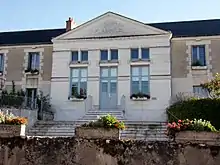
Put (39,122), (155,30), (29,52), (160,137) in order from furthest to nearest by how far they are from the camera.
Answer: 1. (29,52)
2. (155,30)
3. (39,122)
4. (160,137)

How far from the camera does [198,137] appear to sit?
631 centimetres

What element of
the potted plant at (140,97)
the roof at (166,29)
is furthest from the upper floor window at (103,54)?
the roof at (166,29)

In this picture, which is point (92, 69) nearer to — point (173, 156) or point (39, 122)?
point (39, 122)

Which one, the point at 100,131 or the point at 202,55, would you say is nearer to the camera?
the point at 100,131

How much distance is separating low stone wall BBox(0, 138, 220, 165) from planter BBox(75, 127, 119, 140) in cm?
14

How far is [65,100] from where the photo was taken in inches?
754

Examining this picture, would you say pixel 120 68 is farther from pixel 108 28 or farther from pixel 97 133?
pixel 97 133

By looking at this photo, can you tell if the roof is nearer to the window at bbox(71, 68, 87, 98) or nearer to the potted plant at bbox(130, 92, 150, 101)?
the window at bbox(71, 68, 87, 98)

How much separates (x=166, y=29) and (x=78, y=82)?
26.3 ft

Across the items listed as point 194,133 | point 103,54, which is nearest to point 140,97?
point 103,54

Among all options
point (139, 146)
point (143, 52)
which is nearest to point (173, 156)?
point (139, 146)

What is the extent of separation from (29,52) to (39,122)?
22.5 feet

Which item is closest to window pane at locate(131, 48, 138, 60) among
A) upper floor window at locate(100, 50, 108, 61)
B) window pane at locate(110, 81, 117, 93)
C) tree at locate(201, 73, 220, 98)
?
upper floor window at locate(100, 50, 108, 61)

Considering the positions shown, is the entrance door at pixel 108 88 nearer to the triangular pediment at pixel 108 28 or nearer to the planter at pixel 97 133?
the triangular pediment at pixel 108 28
